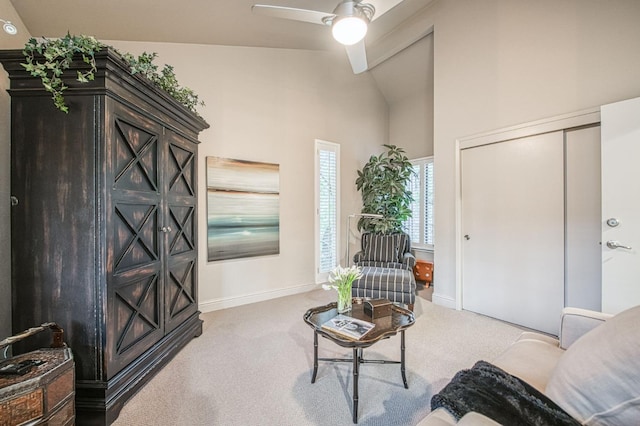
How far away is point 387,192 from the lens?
4.41m

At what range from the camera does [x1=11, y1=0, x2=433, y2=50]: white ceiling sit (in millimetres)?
2324

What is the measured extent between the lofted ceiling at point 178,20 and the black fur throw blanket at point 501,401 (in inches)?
90.8

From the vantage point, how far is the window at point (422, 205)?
4836mm

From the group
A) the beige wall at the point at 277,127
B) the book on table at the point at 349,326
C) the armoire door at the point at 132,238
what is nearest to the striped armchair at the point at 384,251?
the beige wall at the point at 277,127

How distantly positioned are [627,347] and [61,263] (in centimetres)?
258

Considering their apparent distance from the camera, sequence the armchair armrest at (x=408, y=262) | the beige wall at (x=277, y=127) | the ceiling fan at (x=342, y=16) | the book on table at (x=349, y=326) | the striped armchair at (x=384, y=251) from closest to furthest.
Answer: the book on table at (x=349, y=326), the ceiling fan at (x=342, y=16), the beige wall at (x=277, y=127), the armchair armrest at (x=408, y=262), the striped armchair at (x=384, y=251)

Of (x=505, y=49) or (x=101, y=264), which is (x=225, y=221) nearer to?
(x=101, y=264)

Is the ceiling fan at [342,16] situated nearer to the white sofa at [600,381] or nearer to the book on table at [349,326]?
the book on table at [349,326]

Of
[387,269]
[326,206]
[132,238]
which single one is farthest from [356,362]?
[326,206]

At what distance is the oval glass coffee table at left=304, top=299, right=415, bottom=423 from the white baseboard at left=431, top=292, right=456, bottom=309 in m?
1.76

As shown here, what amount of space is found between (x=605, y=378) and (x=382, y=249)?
10.6 feet

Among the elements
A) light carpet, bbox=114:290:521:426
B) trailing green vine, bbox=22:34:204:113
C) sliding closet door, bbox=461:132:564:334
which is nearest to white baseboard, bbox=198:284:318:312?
light carpet, bbox=114:290:521:426

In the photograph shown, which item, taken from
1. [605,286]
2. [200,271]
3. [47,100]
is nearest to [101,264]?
[47,100]

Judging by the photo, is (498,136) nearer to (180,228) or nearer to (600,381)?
(600,381)
